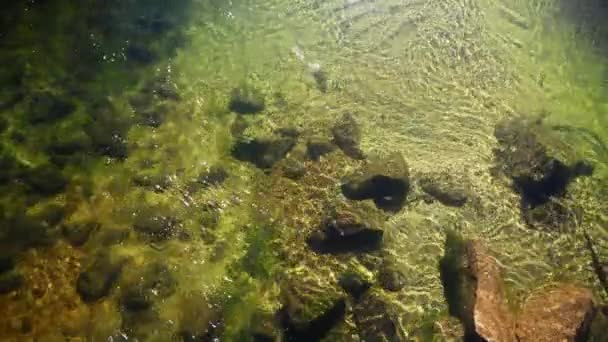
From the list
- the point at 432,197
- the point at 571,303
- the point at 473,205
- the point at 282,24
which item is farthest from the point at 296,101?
the point at 571,303

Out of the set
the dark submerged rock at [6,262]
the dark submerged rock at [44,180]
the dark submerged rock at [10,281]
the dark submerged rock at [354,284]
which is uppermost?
the dark submerged rock at [354,284]

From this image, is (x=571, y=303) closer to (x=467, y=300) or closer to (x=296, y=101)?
(x=467, y=300)

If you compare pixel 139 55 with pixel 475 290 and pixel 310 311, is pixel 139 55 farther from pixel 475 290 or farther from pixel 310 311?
pixel 475 290

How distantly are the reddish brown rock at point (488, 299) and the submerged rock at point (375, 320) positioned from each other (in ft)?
2.73

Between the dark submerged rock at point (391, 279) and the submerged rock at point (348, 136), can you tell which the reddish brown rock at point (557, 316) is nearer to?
the dark submerged rock at point (391, 279)

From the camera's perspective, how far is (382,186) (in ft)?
20.1

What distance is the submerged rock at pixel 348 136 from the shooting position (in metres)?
6.57

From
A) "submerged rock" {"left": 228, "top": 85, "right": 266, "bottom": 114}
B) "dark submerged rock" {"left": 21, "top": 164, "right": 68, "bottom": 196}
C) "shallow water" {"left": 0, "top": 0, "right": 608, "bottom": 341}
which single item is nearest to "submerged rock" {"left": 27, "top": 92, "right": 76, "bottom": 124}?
"shallow water" {"left": 0, "top": 0, "right": 608, "bottom": 341}

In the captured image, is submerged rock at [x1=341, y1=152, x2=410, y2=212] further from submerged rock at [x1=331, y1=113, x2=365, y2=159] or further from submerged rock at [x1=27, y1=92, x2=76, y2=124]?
submerged rock at [x1=27, y1=92, x2=76, y2=124]

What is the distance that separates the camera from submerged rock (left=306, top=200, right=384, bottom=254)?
18.6ft

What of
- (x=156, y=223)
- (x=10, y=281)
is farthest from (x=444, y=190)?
(x=10, y=281)

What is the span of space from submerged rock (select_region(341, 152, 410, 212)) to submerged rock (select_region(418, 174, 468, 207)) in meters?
0.28

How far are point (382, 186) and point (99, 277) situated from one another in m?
3.41

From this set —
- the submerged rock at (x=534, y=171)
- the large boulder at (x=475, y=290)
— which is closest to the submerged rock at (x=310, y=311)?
the large boulder at (x=475, y=290)
